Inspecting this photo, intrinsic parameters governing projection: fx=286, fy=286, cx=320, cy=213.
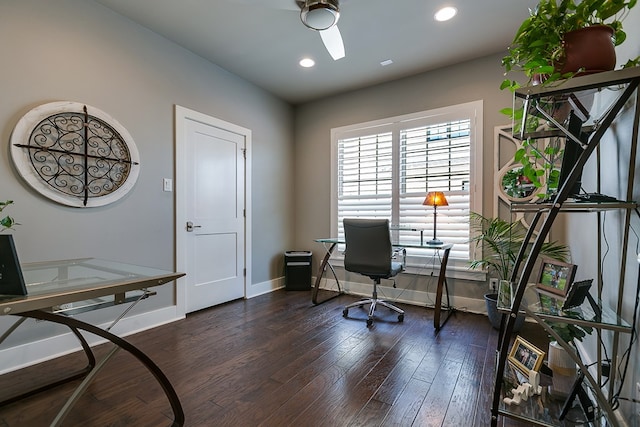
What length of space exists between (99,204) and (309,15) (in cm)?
221

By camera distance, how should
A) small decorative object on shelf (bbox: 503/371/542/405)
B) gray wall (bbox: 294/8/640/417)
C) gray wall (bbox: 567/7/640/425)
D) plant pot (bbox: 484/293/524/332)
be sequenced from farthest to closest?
1. plant pot (bbox: 484/293/524/332)
2. small decorative object on shelf (bbox: 503/371/542/405)
3. gray wall (bbox: 294/8/640/417)
4. gray wall (bbox: 567/7/640/425)

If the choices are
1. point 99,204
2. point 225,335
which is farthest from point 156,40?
point 225,335

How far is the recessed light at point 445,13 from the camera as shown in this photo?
7.79ft

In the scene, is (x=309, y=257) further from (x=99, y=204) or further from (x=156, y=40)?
(x=156, y=40)

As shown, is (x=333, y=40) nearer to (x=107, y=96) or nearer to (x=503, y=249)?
(x=107, y=96)

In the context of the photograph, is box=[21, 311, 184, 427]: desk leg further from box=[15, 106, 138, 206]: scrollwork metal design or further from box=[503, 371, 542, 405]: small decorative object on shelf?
box=[503, 371, 542, 405]: small decorative object on shelf

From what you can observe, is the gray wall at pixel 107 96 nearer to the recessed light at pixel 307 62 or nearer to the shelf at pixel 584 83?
the recessed light at pixel 307 62

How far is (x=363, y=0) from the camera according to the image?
227 centimetres

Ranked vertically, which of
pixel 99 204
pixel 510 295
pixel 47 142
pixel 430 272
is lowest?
pixel 430 272

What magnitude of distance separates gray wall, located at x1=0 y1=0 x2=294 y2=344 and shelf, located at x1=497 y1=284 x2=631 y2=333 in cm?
283

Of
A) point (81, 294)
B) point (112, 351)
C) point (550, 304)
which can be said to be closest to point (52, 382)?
point (112, 351)

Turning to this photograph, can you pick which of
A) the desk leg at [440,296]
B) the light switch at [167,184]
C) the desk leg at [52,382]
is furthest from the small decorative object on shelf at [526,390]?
the light switch at [167,184]

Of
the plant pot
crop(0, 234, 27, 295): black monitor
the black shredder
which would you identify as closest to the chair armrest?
the plant pot

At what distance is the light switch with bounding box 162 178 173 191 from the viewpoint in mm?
2811
